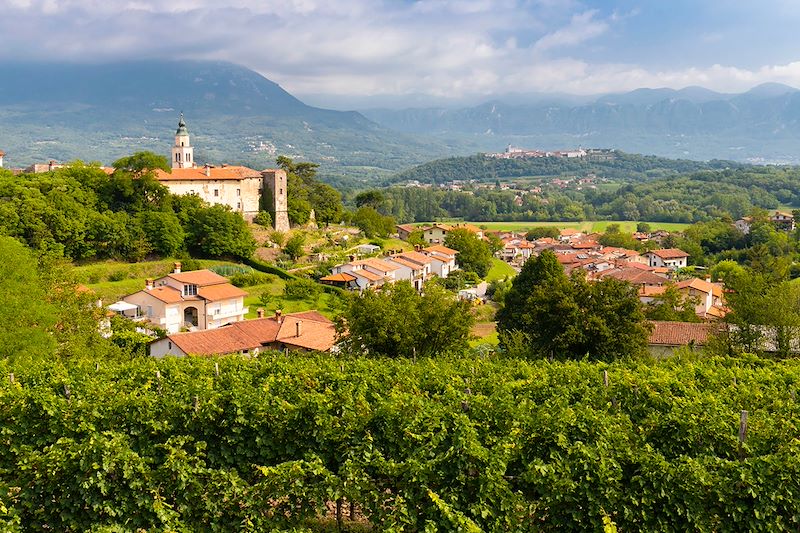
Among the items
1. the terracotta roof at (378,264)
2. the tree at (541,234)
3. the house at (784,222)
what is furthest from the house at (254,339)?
the house at (784,222)

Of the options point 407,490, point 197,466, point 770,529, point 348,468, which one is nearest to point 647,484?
point 770,529

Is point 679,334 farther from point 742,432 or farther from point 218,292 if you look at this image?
point 218,292

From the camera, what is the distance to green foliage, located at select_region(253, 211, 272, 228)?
59156 millimetres

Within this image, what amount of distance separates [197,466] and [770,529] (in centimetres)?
797

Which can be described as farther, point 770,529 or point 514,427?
point 514,427

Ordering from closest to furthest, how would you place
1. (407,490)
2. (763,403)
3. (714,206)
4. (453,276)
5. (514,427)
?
(407,490), (514,427), (763,403), (453,276), (714,206)

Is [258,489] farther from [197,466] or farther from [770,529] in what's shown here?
[770,529]

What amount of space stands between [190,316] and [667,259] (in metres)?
55.8

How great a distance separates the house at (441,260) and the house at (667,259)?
2523 cm

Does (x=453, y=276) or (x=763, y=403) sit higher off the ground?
(x=763, y=403)

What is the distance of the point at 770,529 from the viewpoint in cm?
928

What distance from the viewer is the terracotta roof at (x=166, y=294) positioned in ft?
124

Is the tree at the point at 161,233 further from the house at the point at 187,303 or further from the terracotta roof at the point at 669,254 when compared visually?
the terracotta roof at the point at 669,254

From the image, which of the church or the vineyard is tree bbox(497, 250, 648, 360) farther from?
the church
